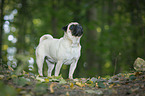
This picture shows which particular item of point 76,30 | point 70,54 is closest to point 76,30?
point 76,30

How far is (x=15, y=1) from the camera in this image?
9.87m

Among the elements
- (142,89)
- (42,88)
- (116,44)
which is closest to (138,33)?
(116,44)

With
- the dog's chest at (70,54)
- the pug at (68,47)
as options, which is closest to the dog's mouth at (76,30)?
the pug at (68,47)

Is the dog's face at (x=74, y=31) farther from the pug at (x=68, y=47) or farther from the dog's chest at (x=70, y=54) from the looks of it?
the dog's chest at (x=70, y=54)

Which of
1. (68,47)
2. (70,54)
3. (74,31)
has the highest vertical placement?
(74,31)

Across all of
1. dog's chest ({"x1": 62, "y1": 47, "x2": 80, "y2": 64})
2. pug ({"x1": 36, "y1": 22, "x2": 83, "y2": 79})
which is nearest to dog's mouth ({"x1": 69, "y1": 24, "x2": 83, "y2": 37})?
pug ({"x1": 36, "y1": 22, "x2": 83, "y2": 79})

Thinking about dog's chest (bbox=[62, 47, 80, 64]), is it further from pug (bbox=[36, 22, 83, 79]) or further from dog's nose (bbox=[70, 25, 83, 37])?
dog's nose (bbox=[70, 25, 83, 37])

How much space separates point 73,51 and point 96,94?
5.80 feet

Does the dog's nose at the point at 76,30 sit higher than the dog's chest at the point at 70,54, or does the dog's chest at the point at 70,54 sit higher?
the dog's nose at the point at 76,30

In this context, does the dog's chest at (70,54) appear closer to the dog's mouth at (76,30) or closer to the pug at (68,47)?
the pug at (68,47)

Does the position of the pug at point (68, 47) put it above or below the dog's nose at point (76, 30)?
below

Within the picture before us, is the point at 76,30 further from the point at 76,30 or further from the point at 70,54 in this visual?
the point at 70,54

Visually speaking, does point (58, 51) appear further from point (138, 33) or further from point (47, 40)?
point (138, 33)

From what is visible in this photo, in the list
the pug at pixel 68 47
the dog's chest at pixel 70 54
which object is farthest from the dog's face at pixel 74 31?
the dog's chest at pixel 70 54
